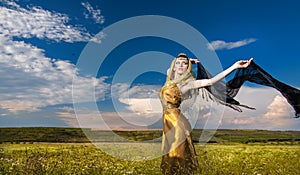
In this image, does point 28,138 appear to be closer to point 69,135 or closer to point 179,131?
point 69,135

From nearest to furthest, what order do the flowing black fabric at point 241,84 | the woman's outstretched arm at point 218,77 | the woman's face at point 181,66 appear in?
the woman's outstretched arm at point 218,77, the woman's face at point 181,66, the flowing black fabric at point 241,84

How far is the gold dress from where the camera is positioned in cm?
747

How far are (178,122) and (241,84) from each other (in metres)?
2.34

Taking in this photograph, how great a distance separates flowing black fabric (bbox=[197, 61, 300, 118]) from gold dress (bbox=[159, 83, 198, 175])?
146 centimetres

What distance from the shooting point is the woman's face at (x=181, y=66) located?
802 cm

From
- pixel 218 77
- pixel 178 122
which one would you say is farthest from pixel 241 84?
pixel 178 122

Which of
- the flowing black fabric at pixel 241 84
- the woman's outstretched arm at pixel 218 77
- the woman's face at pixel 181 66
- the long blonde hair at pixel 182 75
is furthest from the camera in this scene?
the flowing black fabric at pixel 241 84

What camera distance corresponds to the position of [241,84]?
895 cm

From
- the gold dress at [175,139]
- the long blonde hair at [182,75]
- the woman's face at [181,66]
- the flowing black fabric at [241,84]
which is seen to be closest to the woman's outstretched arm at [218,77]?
the long blonde hair at [182,75]

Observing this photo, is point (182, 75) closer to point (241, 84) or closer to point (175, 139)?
point (175, 139)

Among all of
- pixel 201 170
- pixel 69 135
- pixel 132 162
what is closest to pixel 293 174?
pixel 201 170

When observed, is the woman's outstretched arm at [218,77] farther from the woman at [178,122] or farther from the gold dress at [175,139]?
the gold dress at [175,139]

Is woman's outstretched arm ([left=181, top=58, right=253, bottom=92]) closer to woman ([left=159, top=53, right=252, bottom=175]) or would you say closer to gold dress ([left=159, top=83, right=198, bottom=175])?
woman ([left=159, top=53, right=252, bottom=175])

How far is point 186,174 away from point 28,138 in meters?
16.3
